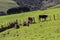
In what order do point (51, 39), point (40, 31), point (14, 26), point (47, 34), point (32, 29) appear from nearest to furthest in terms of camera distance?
point (51, 39), point (47, 34), point (40, 31), point (32, 29), point (14, 26)

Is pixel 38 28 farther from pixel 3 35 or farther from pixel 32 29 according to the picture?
pixel 3 35

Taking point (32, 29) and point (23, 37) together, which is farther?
point (32, 29)

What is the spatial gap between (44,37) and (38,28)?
6.79 m

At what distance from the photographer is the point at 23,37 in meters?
36.5

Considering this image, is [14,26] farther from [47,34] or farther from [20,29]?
[47,34]

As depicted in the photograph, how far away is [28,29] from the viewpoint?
4159cm

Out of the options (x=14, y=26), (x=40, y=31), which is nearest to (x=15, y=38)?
(x=40, y=31)

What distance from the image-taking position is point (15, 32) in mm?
41062

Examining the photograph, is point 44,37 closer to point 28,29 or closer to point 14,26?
point 28,29

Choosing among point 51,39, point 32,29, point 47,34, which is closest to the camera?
point 51,39

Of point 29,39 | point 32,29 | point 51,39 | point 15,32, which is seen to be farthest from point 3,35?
point 51,39

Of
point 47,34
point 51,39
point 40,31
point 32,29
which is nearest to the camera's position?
point 51,39

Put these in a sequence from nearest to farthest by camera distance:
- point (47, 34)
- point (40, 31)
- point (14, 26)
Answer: point (47, 34) < point (40, 31) < point (14, 26)

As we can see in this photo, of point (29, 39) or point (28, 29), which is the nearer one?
point (29, 39)
